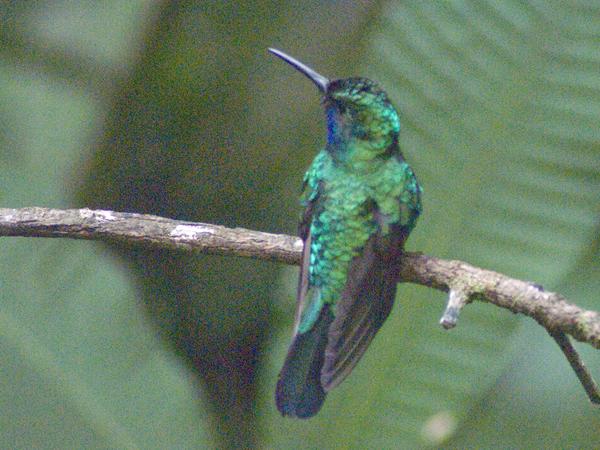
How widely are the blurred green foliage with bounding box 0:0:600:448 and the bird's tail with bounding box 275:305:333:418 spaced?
913 millimetres

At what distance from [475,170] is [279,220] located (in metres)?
1.32

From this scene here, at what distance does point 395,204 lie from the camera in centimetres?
249

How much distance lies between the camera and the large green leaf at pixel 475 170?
3.20 meters

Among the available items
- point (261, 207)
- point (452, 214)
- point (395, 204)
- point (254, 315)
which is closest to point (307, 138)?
Result: point (261, 207)

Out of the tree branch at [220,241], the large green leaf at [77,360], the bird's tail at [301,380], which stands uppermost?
the tree branch at [220,241]

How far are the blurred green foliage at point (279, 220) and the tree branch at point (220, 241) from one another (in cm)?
93

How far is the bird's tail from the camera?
7.79 ft

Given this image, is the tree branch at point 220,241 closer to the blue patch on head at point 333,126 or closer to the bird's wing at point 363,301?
the bird's wing at point 363,301

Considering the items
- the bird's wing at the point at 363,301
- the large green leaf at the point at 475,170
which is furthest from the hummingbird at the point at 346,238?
the large green leaf at the point at 475,170

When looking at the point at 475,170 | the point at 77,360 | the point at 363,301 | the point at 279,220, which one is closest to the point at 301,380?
the point at 363,301

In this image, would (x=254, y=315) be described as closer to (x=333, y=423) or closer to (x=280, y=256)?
(x=333, y=423)

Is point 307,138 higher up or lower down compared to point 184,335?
higher up

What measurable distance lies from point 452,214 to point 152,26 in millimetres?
1419

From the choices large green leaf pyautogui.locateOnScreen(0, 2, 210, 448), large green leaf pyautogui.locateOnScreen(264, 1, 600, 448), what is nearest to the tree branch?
large green leaf pyautogui.locateOnScreen(264, 1, 600, 448)
